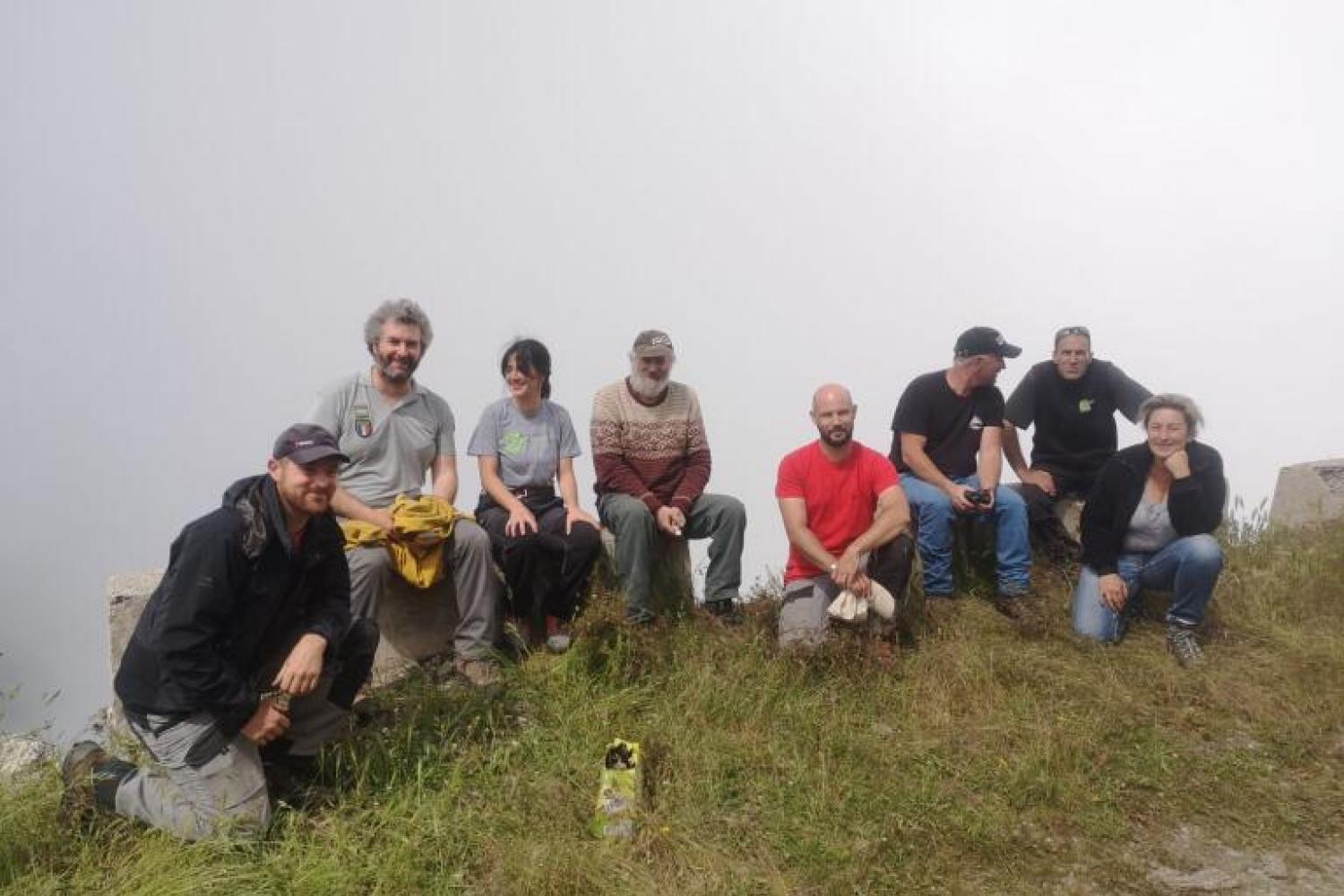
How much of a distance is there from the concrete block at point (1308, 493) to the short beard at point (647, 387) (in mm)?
5871

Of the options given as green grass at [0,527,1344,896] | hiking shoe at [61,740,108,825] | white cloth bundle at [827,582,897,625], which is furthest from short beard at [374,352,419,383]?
white cloth bundle at [827,582,897,625]

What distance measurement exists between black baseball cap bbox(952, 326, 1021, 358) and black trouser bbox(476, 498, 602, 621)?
114 inches

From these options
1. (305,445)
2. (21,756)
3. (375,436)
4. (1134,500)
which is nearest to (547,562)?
(375,436)

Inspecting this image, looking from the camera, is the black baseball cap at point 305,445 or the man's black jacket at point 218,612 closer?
the man's black jacket at point 218,612

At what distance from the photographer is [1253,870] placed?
11.4 ft

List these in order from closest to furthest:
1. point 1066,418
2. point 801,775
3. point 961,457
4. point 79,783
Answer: point 79,783, point 801,775, point 961,457, point 1066,418

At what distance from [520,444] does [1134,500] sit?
12.6 ft

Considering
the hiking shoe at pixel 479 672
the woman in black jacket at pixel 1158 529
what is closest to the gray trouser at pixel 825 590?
the woman in black jacket at pixel 1158 529

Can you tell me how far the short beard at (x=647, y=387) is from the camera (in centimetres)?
572

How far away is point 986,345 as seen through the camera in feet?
20.0

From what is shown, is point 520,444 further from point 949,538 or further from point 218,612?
point 949,538

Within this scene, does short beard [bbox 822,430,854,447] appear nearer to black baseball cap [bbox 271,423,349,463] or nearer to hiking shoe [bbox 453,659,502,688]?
hiking shoe [bbox 453,659,502,688]

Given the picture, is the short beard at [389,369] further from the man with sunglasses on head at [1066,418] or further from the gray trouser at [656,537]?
the man with sunglasses on head at [1066,418]

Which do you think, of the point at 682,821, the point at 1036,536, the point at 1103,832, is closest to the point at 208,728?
the point at 682,821
